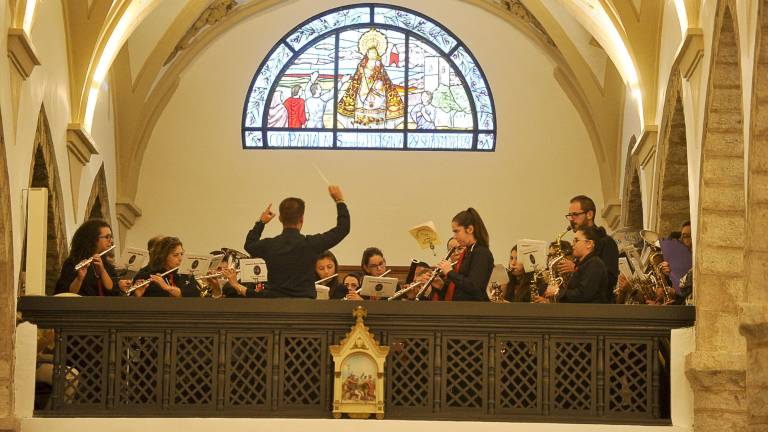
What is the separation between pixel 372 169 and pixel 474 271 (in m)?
9.20

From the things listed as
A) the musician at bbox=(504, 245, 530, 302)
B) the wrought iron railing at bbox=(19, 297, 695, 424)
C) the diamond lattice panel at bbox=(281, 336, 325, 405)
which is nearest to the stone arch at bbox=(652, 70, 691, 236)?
the musician at bbox=(504, 245, 530, 302)

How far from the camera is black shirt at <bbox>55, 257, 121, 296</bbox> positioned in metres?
9.75

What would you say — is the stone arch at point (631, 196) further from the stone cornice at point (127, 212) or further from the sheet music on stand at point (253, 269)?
the sheet music on stand at point (253, 269)

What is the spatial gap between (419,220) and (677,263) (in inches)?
317

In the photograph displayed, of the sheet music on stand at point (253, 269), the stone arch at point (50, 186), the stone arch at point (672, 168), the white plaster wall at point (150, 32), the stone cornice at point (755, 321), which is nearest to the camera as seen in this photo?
the stone cornice at point (755, 321)

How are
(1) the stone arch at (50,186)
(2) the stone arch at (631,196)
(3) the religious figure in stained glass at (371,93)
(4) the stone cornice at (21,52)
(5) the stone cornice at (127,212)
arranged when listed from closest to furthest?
(4) the stone cornice at (21,52)
(1) the stone arch at (50,186)
(2) the stone arch at (631,196)
(5) the stone cornice at (127,212)
(3) the religious figure in stained glass at (371,93)

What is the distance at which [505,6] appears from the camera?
18.3 metres

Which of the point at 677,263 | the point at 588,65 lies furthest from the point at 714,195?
the point at 588,65

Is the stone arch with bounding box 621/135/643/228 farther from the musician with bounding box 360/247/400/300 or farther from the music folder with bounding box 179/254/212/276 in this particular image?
the music folder with bounding box 179/254/212/276

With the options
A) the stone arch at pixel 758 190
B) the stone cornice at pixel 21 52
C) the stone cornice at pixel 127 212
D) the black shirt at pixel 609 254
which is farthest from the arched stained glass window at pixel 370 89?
the stone arch at pixel 758 190

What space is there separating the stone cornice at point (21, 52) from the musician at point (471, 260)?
442 cm

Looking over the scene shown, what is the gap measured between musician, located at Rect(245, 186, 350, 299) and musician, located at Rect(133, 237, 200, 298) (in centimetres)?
61

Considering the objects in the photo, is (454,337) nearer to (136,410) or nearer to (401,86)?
(136,410)

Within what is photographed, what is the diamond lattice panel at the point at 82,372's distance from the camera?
944 cm
